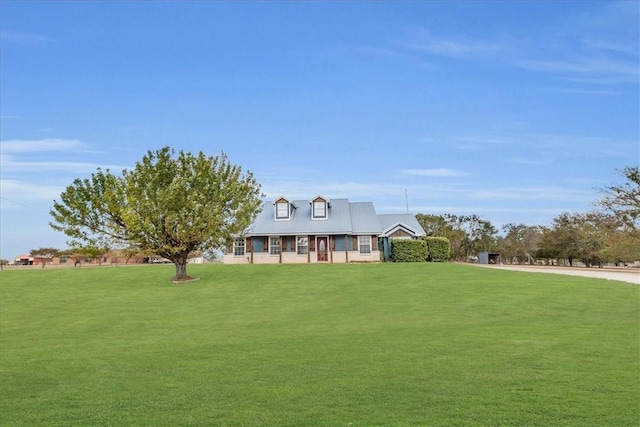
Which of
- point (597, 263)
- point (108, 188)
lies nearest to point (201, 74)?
point (108, 188)

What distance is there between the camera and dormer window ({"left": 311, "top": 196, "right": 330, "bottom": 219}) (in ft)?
149

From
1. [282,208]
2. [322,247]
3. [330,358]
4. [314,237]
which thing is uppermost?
[282,208]

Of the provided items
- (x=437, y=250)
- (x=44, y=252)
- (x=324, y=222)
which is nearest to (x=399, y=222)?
(x=437, y=250)

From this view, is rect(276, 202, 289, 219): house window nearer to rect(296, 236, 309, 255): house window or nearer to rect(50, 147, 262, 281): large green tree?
rect(296, 236, 309, 255): house window

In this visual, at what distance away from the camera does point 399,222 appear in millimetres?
46312

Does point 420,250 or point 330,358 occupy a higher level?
point 420,250

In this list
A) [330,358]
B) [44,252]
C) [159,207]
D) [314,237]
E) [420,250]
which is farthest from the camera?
[44,252]

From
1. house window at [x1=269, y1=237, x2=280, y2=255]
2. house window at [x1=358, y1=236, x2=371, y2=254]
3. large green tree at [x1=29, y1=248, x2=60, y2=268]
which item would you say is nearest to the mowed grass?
house window at [x1=358, y1=236, x2=371, y2=254]

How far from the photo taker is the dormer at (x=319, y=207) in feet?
149

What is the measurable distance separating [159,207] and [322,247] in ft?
57.9

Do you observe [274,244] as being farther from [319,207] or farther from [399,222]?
[399,222]

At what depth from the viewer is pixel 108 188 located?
3080 cm

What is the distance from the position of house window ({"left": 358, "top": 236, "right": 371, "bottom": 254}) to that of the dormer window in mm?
4011

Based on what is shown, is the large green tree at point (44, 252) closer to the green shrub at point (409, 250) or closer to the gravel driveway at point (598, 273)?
the green shrub at point (409, 250)
